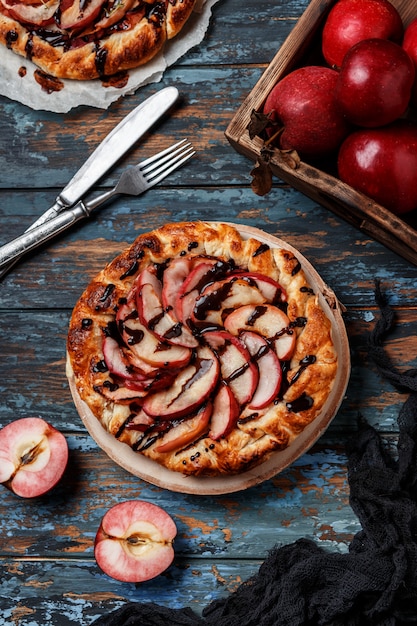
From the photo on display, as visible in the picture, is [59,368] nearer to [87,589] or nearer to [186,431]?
[186,431]

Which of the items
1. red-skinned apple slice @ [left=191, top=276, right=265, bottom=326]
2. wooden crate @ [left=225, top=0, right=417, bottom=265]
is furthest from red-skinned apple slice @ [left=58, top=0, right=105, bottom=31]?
red-skinned apple slice @ [left=191, top=276, right=265, bottom=326]

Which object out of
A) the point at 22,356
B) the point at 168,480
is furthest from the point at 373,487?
the point at 22,356

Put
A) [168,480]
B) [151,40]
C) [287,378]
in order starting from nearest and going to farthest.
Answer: [287,378] → [168,480] → [151,40]

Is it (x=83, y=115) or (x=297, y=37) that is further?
(x=83, y=115)

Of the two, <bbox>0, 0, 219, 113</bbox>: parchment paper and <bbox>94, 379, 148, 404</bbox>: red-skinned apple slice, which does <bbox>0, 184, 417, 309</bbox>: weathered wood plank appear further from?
<bbox>94, 379, 148, 404</bbox>: red-skinned apple slice

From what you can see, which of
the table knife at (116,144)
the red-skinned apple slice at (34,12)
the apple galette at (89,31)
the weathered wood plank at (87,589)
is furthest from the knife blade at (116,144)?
the weathered wood plank at (87,589)

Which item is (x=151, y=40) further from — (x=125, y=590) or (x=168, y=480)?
(x=125, y=590)

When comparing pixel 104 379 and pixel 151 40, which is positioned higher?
pixel 151 40
